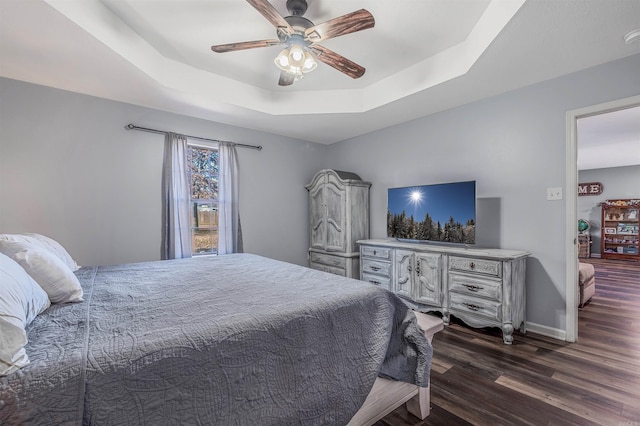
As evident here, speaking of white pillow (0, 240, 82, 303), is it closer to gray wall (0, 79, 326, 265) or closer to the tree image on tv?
gray wall (0, 79, 326, 265)

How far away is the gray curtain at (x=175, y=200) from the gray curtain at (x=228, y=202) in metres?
0.42

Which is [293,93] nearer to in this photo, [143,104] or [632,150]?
[143,104]

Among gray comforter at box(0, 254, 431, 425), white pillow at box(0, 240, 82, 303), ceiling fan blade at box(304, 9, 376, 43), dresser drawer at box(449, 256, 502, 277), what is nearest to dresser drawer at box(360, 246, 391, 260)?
dresser drawer at box(449, 256, 502, 277)

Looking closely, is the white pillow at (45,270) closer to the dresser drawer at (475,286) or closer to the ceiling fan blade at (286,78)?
the ceiling fan blade at (286,78)

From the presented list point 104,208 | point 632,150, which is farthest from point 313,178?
point 632,150

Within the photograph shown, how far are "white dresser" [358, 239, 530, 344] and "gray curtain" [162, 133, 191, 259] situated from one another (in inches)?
97.0

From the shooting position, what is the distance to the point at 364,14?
172cm

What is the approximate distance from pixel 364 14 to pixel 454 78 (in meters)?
1.28

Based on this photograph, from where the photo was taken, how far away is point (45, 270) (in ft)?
4.40

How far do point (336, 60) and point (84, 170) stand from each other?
9.14ft

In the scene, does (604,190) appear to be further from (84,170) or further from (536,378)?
(84,170)

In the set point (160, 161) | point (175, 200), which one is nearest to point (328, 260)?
point (175, 200)

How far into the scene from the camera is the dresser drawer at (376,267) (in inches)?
135

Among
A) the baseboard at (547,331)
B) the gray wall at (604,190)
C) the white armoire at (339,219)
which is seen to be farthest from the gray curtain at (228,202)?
the gray wall at (604,190)
